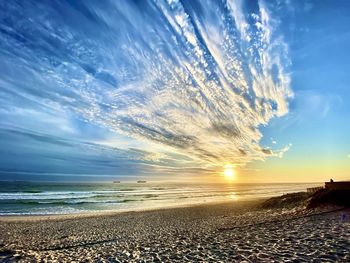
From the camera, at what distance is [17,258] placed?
11586 mm

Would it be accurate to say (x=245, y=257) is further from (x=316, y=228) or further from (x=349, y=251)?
(x=316, y=228)

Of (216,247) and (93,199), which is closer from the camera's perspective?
(216,247)

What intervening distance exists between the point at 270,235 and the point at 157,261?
6.06m

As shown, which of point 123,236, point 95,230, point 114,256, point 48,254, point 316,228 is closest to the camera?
point 114,256

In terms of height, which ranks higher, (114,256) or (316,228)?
(316,228)

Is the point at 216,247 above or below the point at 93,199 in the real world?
below

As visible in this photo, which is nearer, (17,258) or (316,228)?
(17,258)

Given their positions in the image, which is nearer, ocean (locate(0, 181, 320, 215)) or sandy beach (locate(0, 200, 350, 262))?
sandy beach (locate(0, 200, 350, 262))

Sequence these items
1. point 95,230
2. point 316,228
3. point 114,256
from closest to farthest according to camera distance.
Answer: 1. point 114,256
2. point 316,228
3. point 95,230

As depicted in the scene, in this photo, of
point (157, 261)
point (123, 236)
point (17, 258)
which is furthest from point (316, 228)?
point (17, 258)

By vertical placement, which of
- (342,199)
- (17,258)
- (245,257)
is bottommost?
(17,258)

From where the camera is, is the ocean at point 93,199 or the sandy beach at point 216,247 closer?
the sandy beach at point 216,247

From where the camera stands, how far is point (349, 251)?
8.88 m

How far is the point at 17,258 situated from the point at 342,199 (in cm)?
2353
